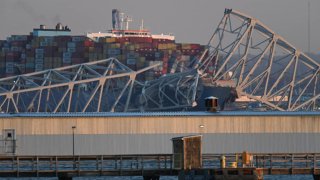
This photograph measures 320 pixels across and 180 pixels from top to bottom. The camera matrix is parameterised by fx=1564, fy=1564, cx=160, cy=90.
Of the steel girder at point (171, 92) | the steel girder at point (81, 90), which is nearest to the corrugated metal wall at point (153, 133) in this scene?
the steel girder at point (81, 90)

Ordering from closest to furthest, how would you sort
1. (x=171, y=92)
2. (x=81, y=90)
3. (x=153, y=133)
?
(x=153, y=133) → (x=171, y=92) → (x=81, y=90)

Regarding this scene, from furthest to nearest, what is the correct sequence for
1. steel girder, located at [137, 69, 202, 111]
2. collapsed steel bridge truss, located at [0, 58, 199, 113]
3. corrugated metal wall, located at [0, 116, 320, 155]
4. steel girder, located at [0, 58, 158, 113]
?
steel girder, located at [137, 69, 202, 111] < steel girder, located at [0, 58, 158, 113] < collapsed steel bridge truss, located at [0, 58, 199, 113] < corrugated metal wall, located at [0, 116, 320, 155]

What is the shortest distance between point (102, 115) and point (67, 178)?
3390cm

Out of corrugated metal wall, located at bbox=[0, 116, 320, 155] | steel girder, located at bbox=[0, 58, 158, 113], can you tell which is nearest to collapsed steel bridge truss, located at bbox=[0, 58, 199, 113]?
steel girder, located at bbox=[0, 58, 158, 113]

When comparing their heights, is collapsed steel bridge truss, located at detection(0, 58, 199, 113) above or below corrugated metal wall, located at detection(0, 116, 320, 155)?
above

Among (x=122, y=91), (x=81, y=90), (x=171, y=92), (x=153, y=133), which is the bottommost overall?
(x=153, y=133)

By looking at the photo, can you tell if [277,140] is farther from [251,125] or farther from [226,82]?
[226,82]

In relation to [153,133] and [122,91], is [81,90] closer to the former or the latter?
[122,91]

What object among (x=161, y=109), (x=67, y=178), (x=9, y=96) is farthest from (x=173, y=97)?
(x=67, y=178)

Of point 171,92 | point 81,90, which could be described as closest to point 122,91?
point 171,92

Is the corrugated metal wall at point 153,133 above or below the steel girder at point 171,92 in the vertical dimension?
below

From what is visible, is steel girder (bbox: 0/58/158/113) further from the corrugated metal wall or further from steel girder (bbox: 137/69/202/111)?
the corrugated metal wall

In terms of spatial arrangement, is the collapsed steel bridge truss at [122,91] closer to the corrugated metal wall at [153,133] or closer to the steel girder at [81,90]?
the steel girder at [81,90]

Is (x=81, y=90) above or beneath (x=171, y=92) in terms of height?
above
